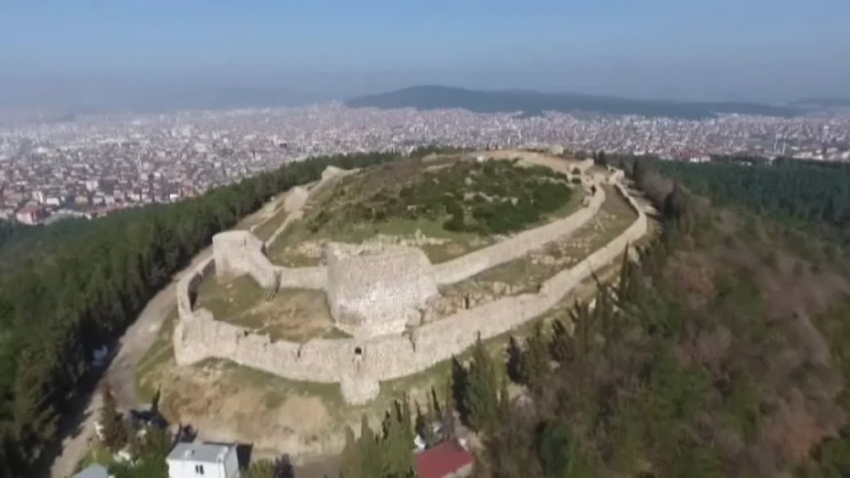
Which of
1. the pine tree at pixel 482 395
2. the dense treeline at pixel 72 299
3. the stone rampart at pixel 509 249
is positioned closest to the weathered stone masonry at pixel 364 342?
the stone rampart at pixel 509 249

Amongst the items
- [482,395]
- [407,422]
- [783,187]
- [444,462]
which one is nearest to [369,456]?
[444,462]

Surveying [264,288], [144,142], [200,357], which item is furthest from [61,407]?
[144,142]

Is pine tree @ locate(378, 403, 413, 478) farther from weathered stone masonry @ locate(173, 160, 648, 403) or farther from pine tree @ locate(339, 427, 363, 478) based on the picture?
weathered stone masonry @ locate(173, 160, 648, 403)

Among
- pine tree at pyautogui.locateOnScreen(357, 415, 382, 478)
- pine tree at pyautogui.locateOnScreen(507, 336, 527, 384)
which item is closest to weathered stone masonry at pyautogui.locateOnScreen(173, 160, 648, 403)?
pine tree at pyautogui.locateOnScreen(507, 336, 527, 384)

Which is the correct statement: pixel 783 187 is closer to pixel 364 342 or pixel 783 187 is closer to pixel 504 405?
pixel 504 405

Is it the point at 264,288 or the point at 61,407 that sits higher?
the point at 264,288

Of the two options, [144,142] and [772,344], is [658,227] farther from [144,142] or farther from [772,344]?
[144,142]
